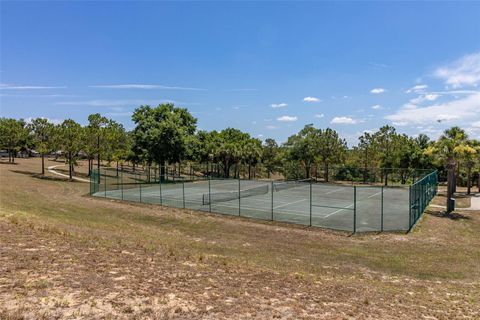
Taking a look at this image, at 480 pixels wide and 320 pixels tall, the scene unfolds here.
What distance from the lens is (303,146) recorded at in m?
53.3

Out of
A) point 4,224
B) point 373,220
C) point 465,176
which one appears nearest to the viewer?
point 4,224

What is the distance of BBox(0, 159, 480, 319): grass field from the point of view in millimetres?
7641

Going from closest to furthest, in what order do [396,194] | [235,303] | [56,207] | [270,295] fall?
1. [235,303]
2. [270,295]
3. [56,207]
4. [396,194]

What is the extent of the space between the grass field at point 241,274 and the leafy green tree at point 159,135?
29.7 meters

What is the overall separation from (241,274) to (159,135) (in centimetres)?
4159

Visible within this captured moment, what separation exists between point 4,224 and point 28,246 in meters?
4.77

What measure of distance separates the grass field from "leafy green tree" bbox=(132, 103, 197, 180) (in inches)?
1170

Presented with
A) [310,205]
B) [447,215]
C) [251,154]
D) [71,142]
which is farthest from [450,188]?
[71,142]

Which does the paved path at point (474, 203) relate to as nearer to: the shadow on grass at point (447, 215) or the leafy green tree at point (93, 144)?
the shadow on grass at point (447, 215)

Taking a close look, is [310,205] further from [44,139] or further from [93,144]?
[44,139]

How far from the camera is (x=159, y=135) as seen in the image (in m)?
50.4

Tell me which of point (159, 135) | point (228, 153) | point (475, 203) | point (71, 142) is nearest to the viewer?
point (475, 203)

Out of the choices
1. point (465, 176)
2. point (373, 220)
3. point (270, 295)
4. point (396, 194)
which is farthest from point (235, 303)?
point (465, 176)

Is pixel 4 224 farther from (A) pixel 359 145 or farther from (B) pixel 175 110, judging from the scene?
(A) pixel 359 145
